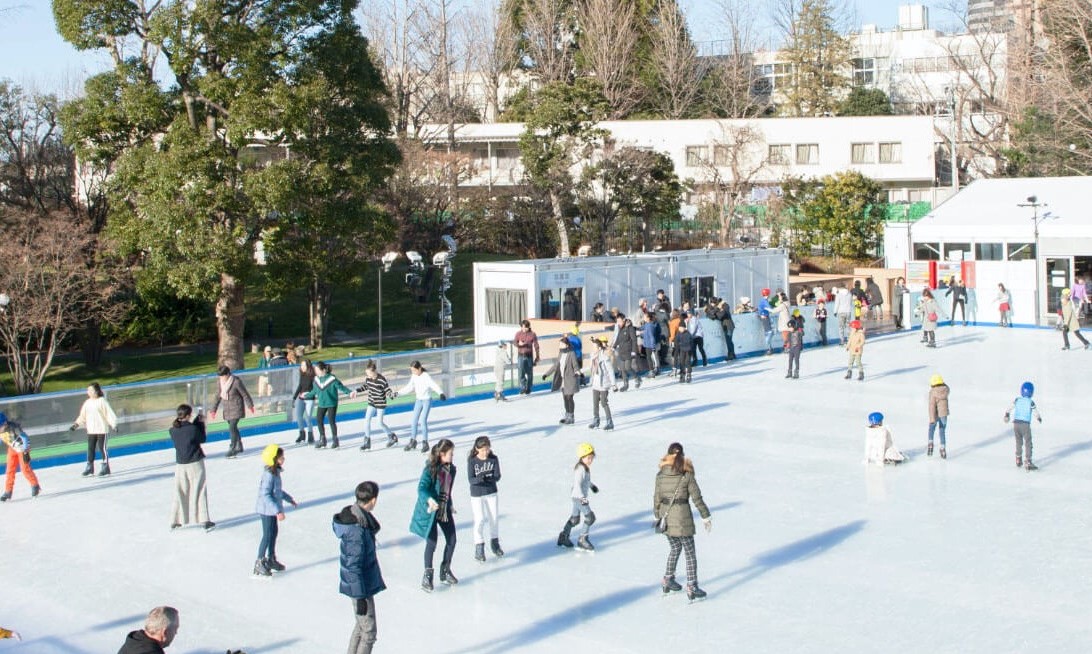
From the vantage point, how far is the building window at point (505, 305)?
29047mm

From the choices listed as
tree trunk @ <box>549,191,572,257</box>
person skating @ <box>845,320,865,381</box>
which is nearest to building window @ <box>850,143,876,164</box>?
tree trunk @ <box>549,191,572,257</box>

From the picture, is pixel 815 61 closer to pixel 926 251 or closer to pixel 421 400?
pixel 926 251

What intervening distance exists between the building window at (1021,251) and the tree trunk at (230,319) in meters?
21.1

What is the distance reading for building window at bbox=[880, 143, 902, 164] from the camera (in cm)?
6125

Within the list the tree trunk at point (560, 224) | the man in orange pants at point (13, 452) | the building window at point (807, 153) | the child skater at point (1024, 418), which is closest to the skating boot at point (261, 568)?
the man in orange pants at point (13, 452)

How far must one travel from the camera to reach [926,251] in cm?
3612

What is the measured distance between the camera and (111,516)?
1406 centimetres

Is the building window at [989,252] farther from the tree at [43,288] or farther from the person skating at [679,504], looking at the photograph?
the person skating at [679,504]

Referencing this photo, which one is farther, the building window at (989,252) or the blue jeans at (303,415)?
the building window at (989,252)

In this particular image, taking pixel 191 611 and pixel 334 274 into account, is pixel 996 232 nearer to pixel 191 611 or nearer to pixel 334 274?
pixel 334 274

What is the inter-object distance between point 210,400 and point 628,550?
8.80 m

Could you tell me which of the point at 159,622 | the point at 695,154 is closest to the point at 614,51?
the point at 695,154

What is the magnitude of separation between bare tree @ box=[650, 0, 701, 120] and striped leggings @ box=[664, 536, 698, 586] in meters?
59.2

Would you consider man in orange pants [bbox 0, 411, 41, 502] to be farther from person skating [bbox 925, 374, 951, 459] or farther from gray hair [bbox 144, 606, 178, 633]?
person skating [bbox 925, 374, 951, 459]
